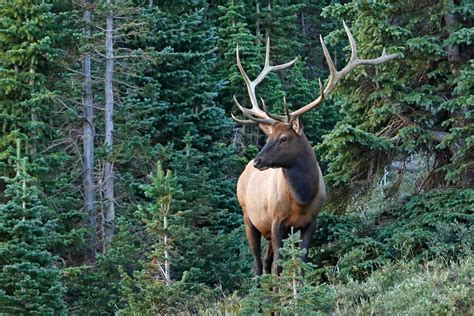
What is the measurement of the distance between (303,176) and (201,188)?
592 centimetres

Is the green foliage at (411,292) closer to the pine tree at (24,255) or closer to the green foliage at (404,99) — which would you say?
the green foliage at (404,99)

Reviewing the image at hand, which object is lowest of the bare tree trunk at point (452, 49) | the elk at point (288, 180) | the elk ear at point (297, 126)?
the elk at point (288, 180)

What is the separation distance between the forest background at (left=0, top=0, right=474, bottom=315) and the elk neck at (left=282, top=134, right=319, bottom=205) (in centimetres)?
102

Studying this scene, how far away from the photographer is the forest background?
9438 millimetres

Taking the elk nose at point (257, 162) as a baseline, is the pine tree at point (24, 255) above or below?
below

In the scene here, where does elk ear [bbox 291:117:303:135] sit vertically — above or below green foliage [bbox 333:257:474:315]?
above

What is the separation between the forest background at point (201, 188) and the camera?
9438 mm

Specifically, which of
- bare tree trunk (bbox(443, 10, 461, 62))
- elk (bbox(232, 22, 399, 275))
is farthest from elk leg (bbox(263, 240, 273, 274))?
bare tree trunk (bbox(443, 10, 461, 62))

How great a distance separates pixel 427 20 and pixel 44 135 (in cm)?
604

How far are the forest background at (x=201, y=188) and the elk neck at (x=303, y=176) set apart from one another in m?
1.02

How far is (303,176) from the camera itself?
978 cm

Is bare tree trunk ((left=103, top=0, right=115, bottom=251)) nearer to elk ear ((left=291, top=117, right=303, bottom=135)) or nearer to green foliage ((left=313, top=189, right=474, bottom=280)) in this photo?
green foliage ((left=313, top=189, right=474, bottom=280))

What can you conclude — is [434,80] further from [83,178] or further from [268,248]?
[83,178]

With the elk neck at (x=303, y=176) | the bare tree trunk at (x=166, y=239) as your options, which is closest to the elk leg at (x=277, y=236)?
the elk neck at (x=303, y=176)
